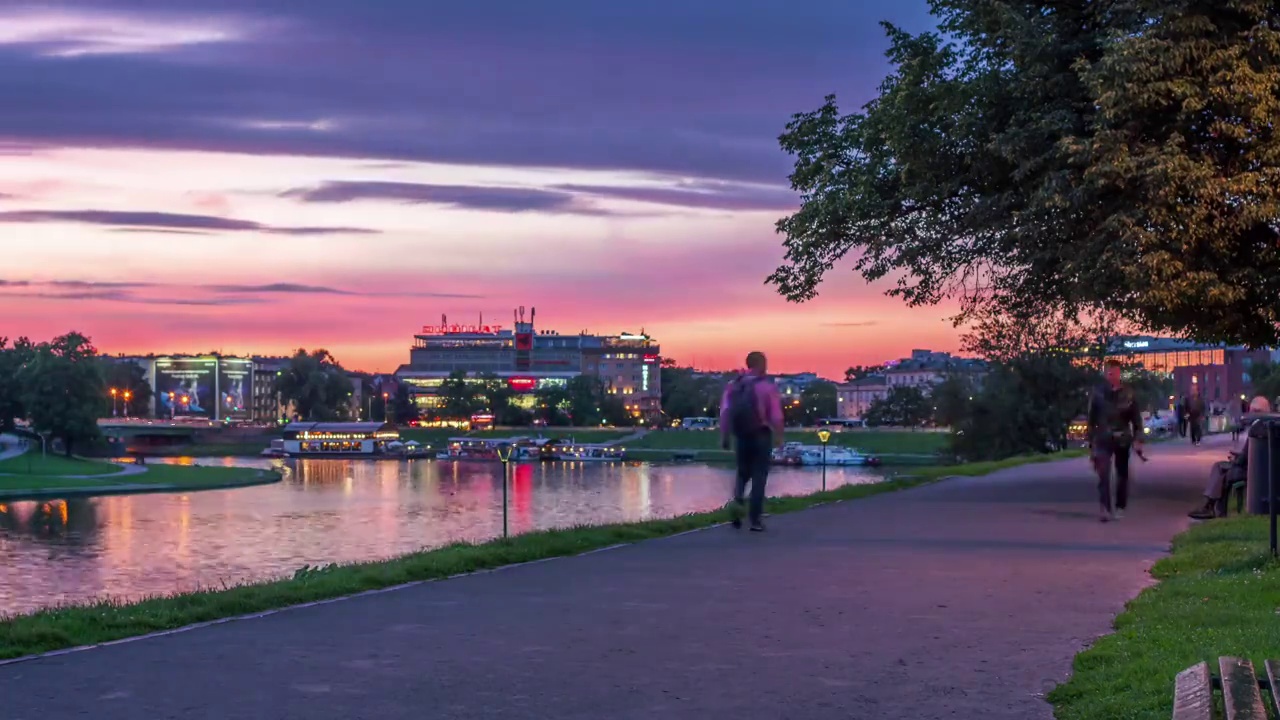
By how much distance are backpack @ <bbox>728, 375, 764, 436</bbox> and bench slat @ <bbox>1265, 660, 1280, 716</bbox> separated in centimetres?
928

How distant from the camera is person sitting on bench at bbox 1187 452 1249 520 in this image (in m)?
17.3

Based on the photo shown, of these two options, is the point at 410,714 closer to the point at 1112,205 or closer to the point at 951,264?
the point at 1112,205

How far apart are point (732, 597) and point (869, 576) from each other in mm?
1728

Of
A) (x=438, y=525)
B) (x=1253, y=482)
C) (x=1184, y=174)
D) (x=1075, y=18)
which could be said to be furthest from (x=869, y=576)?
(x=438, y=525)

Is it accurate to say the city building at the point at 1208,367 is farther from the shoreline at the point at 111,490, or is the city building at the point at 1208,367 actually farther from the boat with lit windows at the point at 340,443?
the shoreline at the point at 111,490

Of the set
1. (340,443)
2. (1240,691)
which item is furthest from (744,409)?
(340,443)

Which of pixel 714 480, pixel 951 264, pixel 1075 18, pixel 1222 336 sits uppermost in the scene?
pixel 1075 18

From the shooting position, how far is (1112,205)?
1755cm

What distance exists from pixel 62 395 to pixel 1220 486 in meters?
101

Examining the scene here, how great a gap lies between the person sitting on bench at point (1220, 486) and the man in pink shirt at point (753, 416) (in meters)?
6.01

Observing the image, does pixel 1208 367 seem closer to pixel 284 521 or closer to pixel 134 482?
pixel 134 482

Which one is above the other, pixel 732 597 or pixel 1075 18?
pixel 1075 18

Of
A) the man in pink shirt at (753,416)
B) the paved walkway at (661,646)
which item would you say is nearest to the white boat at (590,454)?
the man in pink shirt at (753,416)

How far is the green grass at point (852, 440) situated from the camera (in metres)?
128
